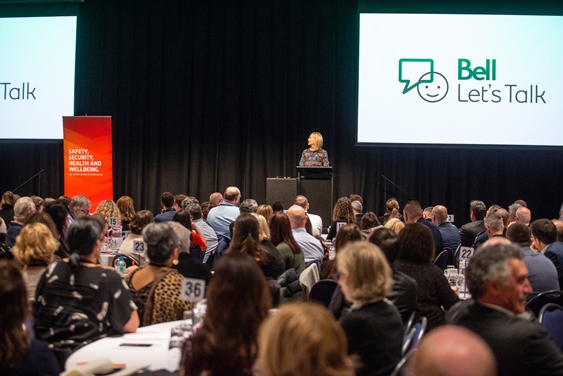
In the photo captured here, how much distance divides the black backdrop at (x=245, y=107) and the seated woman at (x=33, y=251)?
884cm

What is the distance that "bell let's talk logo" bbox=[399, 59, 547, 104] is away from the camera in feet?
36.2

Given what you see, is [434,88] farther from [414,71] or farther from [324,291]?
[324,291]

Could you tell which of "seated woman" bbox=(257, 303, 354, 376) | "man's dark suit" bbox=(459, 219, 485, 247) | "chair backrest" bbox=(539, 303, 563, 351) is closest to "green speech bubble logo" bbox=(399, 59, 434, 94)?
"man's dark suit" bbox=(459, 219, 485, 247)

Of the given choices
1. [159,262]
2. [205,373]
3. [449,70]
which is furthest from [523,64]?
[205,373]

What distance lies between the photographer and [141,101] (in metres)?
12.8

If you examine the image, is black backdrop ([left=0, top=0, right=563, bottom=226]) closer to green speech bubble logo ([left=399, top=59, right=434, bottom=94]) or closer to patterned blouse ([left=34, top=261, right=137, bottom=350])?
green speech bubble logo ([left=399, top=59, right=434, bottom=94])

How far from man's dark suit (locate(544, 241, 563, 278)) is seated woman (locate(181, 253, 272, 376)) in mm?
3591

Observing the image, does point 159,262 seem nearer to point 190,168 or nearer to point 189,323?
point 189,323

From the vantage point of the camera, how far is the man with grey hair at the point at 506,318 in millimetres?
2551

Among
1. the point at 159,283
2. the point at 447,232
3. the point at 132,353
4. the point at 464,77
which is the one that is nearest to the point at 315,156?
the point at 464,77

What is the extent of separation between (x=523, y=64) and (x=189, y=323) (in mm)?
9204

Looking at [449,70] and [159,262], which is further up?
[449,70]

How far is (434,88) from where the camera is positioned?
11.2 metres

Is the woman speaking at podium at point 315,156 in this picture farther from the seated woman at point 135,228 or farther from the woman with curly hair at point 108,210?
the seated woman at point 135,228
